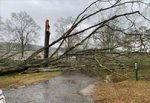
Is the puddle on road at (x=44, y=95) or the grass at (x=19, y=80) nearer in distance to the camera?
the puddle on road at (x=44, y=95)

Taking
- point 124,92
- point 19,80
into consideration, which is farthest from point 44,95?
point 19,80

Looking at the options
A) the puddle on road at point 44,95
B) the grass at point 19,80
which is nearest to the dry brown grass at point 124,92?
the puddle on road at point 44,95

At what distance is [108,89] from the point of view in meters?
18.7

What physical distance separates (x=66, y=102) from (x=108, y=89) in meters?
4.51

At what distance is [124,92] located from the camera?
17.2 meters

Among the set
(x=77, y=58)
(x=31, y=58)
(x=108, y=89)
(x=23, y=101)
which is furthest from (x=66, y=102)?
(x=31, y=58)

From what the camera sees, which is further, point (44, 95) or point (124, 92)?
point (124, 92)

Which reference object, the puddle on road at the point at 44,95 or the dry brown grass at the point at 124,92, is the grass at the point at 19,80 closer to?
the puddle on road at the point at 44,95

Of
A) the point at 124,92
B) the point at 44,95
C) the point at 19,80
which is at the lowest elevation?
the point at 44,95

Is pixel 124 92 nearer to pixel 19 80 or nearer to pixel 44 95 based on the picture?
pixel 44 95

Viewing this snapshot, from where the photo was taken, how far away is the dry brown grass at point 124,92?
15.3 m

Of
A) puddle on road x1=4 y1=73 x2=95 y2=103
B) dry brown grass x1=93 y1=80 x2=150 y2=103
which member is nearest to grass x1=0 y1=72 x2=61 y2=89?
puddle on road x1=4 y1=73 x2=95 y2=103

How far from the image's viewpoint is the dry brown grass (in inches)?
602

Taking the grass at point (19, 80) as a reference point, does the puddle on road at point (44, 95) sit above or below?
below
